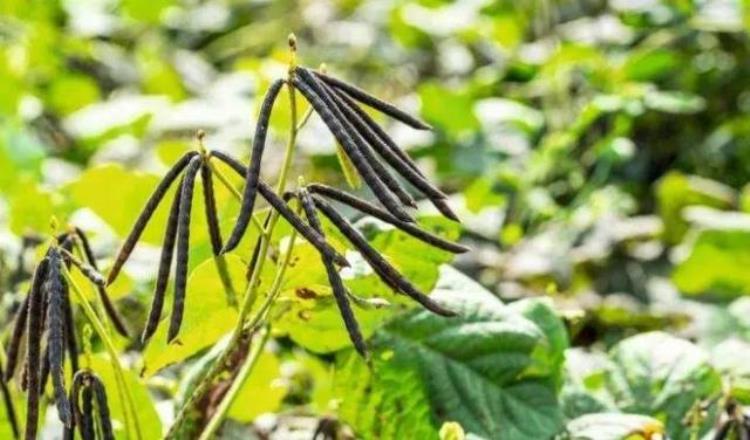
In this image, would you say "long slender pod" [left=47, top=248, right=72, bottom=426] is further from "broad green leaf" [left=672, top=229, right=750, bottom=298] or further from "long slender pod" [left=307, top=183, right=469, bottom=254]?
"broad green leaf" [left=672, top=229, right=750, bottom=298]

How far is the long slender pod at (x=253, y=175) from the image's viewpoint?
948mm

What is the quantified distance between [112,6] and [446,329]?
2183 mm

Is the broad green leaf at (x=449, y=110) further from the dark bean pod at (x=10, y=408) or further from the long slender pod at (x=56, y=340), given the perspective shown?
the long slender pod at (x=56, y=340)

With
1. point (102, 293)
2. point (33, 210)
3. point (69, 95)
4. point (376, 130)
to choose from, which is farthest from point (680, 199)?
point (376, 130)

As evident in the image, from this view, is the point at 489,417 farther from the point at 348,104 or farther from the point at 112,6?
the point at 112,6

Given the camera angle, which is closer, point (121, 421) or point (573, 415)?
point (121, 421)

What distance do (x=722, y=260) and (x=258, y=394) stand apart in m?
0.83

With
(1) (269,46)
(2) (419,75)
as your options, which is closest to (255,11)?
(1) (269,46)

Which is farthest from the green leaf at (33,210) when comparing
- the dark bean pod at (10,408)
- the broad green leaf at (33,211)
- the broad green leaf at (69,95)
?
the broad green leaf at (69,95)

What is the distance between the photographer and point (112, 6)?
11.1 feet

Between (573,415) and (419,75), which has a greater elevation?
(419,75)

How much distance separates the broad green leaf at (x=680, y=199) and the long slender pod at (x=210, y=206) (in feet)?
4.43

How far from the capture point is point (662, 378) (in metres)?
1.47

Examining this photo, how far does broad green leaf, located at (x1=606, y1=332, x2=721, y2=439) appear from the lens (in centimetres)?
145
